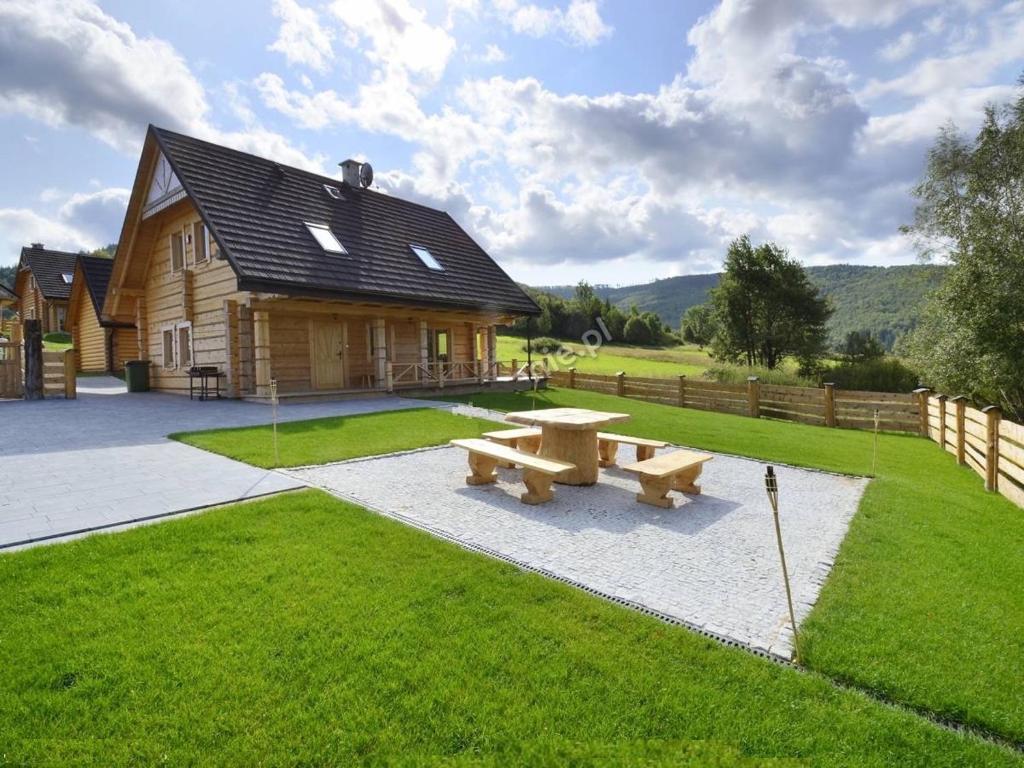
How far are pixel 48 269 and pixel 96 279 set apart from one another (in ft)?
35.8

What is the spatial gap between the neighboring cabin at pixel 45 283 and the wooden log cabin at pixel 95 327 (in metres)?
4.23

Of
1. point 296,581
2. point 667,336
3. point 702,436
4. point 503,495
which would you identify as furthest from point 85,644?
point 667,336

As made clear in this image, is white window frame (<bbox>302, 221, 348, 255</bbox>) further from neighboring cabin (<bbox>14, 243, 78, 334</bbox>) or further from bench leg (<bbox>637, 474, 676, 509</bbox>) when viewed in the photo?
neighboring cabin (<bbox>14, 243, 78, 334</bbox>)

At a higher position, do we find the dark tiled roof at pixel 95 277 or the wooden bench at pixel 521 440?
the dark tiled roof at pixel 95 277

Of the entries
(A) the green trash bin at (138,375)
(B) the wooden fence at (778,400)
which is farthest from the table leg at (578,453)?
(A) the green trash bin at (138,375)

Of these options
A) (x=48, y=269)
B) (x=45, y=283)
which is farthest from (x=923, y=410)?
(x=48, y=269)

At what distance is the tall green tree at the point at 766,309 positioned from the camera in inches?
1330

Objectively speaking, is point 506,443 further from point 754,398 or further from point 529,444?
point 754,398

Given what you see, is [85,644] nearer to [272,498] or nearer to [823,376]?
[272,498]

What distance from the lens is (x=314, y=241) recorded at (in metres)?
15.2

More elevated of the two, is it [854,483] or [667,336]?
[667,336]

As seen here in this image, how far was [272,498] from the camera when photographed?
567cm

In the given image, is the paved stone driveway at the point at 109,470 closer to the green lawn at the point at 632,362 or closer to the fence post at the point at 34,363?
the fence post at the point at 34,363

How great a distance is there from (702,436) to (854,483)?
3.85m
